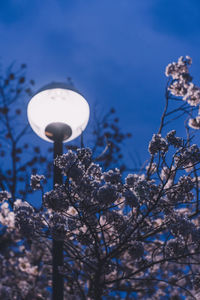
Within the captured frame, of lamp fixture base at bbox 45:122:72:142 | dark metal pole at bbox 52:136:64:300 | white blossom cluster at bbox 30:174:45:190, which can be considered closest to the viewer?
dark metal pole at bbox 52:136:64:300

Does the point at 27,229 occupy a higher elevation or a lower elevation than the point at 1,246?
lower

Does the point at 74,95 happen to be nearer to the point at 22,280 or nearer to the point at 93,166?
the point at 93,166

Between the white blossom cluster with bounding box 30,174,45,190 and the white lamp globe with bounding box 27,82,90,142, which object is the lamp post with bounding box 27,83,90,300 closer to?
the white lamp globe with bounding box 27,82,90,142

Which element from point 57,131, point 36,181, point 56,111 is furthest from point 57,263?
point 56,111

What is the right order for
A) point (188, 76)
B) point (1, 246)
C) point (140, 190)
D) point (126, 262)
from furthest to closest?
1. point (1, 246)
2. point (126, 262)
3. point (188, 76)
4. point (140, 190)

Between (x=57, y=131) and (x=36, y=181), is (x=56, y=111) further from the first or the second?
(x=36, y=181)

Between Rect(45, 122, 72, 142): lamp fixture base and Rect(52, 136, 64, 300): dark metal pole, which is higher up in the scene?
Rect(45, 122, 72, 142): lamp fixture base

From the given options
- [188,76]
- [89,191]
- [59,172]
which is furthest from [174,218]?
[188,76]

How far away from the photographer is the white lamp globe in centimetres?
373

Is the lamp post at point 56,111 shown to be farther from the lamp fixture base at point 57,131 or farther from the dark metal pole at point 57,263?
the dark metal pole at point 57,263

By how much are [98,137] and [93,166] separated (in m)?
4.84

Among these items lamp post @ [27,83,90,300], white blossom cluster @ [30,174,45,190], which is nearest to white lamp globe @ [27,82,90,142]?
lamp post @ [27,83,90,300]

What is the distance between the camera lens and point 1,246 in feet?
36.3

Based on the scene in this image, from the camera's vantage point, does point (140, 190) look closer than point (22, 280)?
Yes
